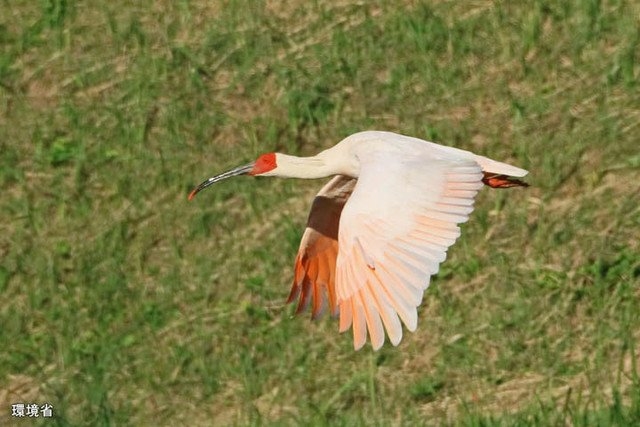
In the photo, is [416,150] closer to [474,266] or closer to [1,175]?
[474,266]

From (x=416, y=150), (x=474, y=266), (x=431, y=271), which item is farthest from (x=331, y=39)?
(x=431, y=271)

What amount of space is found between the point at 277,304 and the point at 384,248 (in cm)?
375

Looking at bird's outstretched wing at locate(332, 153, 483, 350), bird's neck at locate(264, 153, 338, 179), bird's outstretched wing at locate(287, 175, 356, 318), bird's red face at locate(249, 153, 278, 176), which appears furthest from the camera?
bird's red face at locate(249, 153, 278, 176)

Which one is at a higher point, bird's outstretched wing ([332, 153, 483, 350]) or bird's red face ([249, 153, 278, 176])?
bird's red face ([249, 153, 278, 176])

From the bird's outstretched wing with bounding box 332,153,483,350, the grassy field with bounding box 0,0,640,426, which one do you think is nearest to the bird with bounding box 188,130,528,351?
the bird's outstretched wing with bounding box 332,153,483,350

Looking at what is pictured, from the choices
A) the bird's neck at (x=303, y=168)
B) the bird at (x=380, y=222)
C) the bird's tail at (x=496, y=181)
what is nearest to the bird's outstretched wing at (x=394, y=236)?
the bird at (x=380, y=222)

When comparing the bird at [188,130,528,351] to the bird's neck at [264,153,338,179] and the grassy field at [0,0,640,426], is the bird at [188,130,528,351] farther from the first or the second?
the grassy field at [0,0,640,426]

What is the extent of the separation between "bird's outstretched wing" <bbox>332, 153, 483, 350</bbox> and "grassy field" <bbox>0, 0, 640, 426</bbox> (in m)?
2.06

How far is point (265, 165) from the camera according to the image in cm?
920

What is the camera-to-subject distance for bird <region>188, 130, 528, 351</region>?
7809mm

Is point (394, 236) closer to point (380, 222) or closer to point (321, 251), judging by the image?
point (380, 222)

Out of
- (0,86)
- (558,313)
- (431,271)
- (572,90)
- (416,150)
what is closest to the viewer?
(431,271)

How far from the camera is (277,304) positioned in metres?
11.7

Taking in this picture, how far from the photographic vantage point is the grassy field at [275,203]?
1102 centimetres
